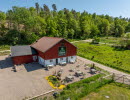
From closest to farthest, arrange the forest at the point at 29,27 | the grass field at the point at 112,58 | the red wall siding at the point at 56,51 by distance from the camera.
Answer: the red wall siding at the point at 56,51
the grass field at the point at 112,58
the forest at the point at 29,27

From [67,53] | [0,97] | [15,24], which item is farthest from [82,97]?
[15,24]

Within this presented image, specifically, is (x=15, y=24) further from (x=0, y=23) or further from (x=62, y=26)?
(x=62, y=26)

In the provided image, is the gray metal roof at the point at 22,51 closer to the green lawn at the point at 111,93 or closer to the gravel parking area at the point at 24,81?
the gravel parking area at the point at 24,81

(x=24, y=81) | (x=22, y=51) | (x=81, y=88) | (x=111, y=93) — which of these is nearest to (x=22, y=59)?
(x=22, y=51)

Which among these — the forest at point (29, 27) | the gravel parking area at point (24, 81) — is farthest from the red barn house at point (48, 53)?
the forest at point (29, 27)

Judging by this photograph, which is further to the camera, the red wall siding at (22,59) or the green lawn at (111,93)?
the red wall siding at (22,59)

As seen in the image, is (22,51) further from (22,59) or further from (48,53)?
(48,53)

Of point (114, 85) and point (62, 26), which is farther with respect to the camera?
point (62, 26)

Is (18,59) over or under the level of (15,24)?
under
